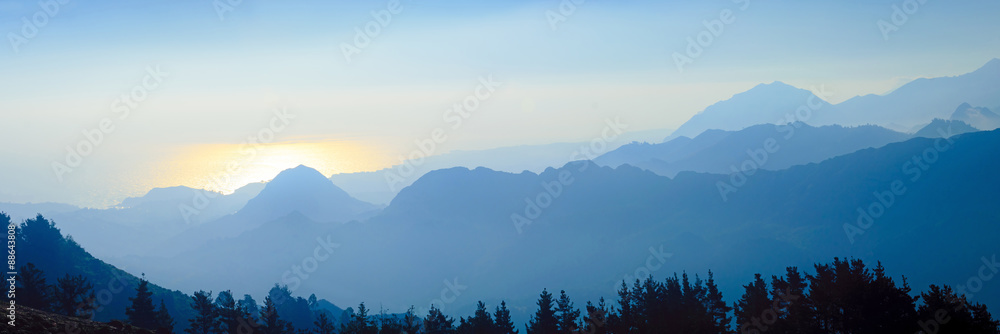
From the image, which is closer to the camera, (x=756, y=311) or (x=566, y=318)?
(x=756, y=311)

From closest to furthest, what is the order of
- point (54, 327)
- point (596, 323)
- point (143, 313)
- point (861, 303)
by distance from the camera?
1. point (54, 327)
2. point (861, 303)
3. point (596, 323)
4. point (143, 313)

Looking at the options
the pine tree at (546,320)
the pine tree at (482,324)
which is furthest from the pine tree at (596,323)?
the pine tree at (482,324)

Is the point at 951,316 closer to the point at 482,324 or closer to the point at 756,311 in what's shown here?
the point at 756,311

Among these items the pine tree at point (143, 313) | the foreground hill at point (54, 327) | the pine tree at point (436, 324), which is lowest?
the foreground hill at point (54, 327)

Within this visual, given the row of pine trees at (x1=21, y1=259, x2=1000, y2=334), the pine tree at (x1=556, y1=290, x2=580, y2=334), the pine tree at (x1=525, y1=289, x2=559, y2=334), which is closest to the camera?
the row of pine trees at (x1=21, y1=259, x2=1000, y2=334)

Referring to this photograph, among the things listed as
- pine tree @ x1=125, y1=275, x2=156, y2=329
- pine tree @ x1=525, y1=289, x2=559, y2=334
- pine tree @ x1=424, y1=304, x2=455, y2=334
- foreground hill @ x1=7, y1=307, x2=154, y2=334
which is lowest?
foreground hill @ x1=7, y1=307, x2=154, y2=334

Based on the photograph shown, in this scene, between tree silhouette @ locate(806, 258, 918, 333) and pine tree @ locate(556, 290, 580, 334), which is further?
pine tree @ locate(556, 290, 580, 334)

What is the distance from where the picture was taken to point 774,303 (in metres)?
53.2

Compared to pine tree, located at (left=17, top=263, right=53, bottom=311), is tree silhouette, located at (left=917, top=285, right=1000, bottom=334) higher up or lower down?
higher up

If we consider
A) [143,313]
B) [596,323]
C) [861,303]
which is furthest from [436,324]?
[143,313]

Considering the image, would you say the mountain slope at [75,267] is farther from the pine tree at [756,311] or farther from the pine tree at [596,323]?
the pine tree at [756,311]

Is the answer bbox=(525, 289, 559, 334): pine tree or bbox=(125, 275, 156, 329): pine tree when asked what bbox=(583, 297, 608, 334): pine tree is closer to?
bbox=(525, 289, 559, 334): pine tree

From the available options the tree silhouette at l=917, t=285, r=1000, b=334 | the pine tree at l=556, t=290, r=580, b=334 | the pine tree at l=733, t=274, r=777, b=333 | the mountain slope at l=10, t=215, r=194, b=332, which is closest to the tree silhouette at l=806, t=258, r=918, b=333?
the tree silhouette at l=917, t=285, r=1000, b=334

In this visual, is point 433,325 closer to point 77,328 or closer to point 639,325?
point 639,325
